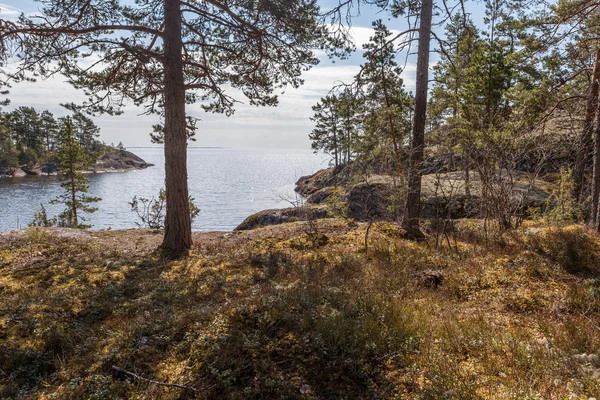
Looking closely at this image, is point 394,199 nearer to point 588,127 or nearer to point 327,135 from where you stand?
point 588,127

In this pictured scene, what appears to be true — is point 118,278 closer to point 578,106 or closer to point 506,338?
point 506,338

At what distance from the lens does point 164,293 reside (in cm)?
535

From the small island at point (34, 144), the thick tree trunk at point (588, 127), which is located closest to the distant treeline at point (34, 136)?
the small island at point (34, 144)

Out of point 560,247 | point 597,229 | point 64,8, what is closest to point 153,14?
point 64,8

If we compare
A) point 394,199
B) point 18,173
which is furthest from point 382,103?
point 18,173

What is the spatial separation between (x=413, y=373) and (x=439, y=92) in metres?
24.0

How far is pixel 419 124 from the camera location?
866 cm

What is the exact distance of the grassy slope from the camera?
2.88 meters

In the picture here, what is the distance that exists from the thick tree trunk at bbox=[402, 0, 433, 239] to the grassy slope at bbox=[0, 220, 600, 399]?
2.29 m

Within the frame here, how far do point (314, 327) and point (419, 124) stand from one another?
22.3 ft

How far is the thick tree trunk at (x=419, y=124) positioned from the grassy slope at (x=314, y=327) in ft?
7.53

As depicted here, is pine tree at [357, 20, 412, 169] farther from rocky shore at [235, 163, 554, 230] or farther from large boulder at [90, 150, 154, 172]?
large boulder at [90, 150, 154, 172]

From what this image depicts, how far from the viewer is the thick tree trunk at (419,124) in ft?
27.3

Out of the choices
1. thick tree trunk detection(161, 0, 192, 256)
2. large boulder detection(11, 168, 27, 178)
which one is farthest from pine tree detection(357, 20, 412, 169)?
large boulder detection(11, 168, 27, 178)
